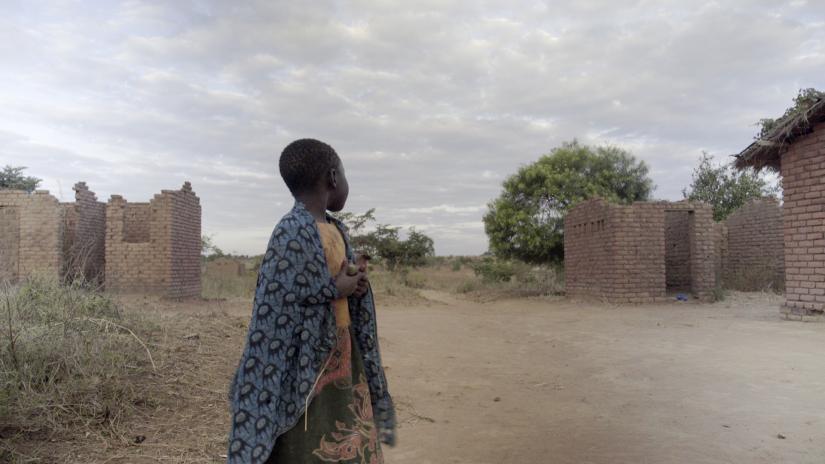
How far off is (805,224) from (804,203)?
0.31m

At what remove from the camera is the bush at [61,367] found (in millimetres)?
2992

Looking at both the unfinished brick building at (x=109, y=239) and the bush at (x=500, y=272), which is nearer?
the unfinished brick building at (x=109, y=239)

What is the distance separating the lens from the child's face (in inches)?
75.4

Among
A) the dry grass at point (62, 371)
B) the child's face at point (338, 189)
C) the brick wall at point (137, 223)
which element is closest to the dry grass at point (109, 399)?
the dry grass at point (62, 371)

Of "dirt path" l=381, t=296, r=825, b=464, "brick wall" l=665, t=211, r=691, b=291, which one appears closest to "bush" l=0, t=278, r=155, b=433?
"dirt path" l=381, t=296, r=825, b=464

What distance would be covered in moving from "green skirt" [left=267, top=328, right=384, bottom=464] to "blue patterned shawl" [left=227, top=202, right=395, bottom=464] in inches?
1.7

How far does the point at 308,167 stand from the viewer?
6.06 feet

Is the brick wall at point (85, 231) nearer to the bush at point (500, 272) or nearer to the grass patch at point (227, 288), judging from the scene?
the grass patch at point (227, 288)

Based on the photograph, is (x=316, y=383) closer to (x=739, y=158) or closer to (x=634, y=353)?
(x=634, y=353)

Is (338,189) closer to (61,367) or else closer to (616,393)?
(61,367)

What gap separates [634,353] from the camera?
20.1 feet

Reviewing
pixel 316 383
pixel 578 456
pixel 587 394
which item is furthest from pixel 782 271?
pixel 316 383

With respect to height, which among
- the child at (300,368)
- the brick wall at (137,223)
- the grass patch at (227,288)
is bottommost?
the grass patch at (227,288)

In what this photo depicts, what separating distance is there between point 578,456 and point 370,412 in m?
1.87
